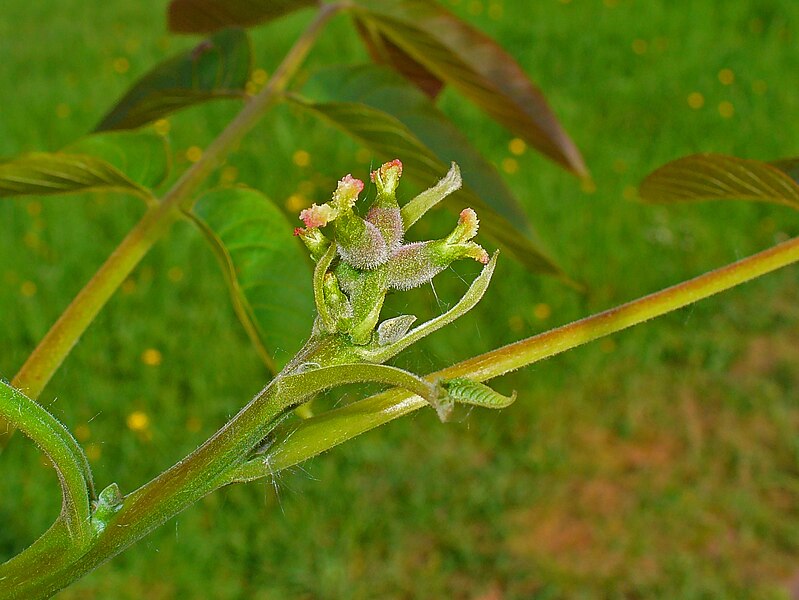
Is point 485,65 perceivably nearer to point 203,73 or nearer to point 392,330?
point 203,73

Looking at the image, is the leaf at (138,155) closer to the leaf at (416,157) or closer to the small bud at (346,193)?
the leaf at (416,157)

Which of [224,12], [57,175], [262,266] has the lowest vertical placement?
[262,266]

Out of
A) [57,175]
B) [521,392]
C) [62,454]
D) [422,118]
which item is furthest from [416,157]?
[521,392]

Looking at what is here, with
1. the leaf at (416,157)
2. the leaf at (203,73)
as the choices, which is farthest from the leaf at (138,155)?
the leaf at (416,157)

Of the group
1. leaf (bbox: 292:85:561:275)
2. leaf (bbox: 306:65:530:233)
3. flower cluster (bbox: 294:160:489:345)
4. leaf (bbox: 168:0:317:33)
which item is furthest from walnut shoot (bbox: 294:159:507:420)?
leaf (bbox: 168:0:317:33)

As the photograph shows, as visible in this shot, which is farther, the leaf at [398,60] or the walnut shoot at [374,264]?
the leaf at [398,60]

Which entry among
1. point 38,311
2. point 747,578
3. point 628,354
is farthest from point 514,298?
point 38,311

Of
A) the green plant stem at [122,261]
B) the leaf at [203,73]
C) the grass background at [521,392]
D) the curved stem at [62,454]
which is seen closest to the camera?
the curved stem at [62,454]
